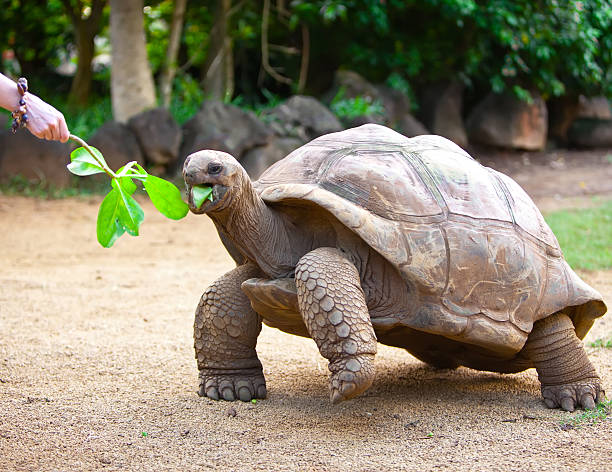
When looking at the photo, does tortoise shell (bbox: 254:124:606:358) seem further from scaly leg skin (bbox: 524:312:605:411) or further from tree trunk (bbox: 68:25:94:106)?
tree trunk (bbox: 68:25:94:106)

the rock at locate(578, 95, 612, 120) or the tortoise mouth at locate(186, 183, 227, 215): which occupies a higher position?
the tortoise mouth at locate(186, 183, 227, 215)

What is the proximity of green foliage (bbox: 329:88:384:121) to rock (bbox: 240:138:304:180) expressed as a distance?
1.16 m

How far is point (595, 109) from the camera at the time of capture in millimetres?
12406

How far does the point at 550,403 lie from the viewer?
2934 mm

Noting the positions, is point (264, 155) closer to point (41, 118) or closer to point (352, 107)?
point (352, 107)

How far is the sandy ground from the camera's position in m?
2.34

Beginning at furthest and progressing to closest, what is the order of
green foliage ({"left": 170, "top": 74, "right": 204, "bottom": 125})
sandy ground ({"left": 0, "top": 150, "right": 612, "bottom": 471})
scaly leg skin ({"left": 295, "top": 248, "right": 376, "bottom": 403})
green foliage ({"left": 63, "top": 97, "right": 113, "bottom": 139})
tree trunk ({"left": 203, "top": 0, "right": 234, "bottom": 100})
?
tree trunk ({"left": 203, "top": 0, "right": 234, "bottom": 100}) < green foliage ({"left": 170, "top": 74, "right": 204, "bottom": 125}) < green foliage ({"left": 63, "top": 97, "right": 113, "bottom": 139}) < scaly leg skin ({"left": 295, "top": 248, "right": 376, "bottom": 403}) < sandy ground ({"left": 0, "top": 150, "right": 612, "bottom": 471})

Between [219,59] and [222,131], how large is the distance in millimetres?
1979

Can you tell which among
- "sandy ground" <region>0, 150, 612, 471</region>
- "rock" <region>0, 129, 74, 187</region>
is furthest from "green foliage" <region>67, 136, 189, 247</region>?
"rock" <region>0, 129, 74, 187</region>

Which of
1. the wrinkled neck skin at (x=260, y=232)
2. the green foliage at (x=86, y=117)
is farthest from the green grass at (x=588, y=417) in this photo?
the green foliage at (x=86, y=117)

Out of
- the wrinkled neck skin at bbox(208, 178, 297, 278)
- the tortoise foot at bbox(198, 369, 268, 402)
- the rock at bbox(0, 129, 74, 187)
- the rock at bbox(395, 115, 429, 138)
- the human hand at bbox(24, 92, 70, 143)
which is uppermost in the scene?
the human hand at bbox(24, 92, 70, 143)

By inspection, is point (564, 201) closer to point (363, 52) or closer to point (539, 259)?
point (363, 52)

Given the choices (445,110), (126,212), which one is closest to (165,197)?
(126,212)

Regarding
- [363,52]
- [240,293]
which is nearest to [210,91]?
[363,52]
